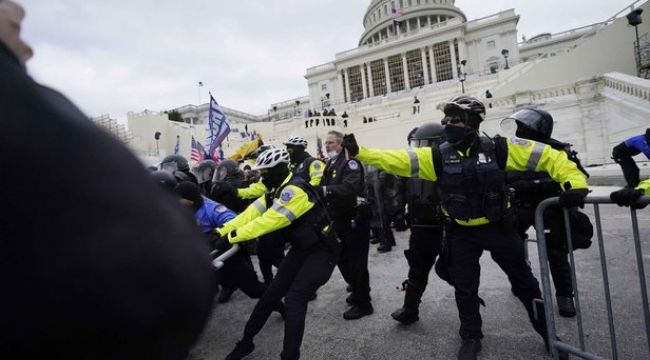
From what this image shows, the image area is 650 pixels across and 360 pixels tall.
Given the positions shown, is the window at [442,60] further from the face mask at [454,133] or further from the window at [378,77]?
the face mask at [454,133]

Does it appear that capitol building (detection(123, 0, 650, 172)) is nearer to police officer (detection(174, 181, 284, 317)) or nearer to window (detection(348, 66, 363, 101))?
window (detection(348, 66, 363, 101))

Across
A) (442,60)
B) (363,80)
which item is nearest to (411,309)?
(363,80)

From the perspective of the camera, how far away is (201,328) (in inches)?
27.9

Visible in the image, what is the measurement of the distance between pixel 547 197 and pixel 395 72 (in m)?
59.6

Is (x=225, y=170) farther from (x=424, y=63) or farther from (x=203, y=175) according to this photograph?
(x=424, y=63)

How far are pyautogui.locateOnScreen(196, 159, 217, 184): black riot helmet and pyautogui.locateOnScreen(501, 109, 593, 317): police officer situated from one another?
528 cm

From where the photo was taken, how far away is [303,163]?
425 centimetres

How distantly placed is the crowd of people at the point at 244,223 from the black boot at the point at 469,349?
0.04 feet

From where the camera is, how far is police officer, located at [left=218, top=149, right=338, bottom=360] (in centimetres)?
281

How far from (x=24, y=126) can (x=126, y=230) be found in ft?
0.67

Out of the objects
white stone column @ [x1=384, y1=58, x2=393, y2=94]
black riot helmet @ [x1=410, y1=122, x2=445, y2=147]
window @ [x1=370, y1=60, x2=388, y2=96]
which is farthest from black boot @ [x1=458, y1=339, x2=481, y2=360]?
window @ [x1=370, y1=60, x2=388, y2=96]

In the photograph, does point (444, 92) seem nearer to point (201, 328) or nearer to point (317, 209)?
point (317, 209)

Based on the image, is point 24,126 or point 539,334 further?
point 539,334

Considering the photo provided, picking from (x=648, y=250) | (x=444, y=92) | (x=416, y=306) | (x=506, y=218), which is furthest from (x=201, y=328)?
(x=444, y=92)
